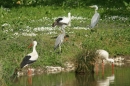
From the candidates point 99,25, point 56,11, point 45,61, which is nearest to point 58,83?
point 45,61

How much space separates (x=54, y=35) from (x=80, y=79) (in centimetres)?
662

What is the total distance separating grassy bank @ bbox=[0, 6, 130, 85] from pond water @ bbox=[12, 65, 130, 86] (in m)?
0.81

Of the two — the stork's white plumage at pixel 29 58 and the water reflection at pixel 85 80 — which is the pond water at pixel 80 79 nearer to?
the water reflection at pixel 85 80

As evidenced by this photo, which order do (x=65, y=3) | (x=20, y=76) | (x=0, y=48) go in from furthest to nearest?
(x=65, y=3) < (x=0, y=48) < (x=20, y=76)

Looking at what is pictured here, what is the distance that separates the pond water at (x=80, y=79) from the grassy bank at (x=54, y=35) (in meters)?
0.81

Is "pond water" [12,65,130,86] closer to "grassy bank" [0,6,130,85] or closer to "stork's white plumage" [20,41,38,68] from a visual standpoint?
"stork's white plumage" [20,41,38,68]

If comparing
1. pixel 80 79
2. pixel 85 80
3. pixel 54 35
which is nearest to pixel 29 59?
pixel 80 79

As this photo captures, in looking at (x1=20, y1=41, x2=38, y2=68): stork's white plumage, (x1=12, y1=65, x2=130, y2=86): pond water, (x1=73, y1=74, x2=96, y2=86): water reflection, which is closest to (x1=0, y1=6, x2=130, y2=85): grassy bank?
(x1=20, y1=41, x2=38, y2=68): stork's white plumage

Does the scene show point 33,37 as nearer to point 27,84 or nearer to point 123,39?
point 123,39

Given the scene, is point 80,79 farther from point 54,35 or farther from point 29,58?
point 54,35

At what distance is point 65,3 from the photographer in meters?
41.5

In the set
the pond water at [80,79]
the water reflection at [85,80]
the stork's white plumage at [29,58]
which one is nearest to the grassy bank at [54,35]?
the stork's white plumage at [29,58]

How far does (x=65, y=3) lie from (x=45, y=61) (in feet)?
53.2

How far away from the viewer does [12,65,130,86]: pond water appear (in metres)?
21.9
